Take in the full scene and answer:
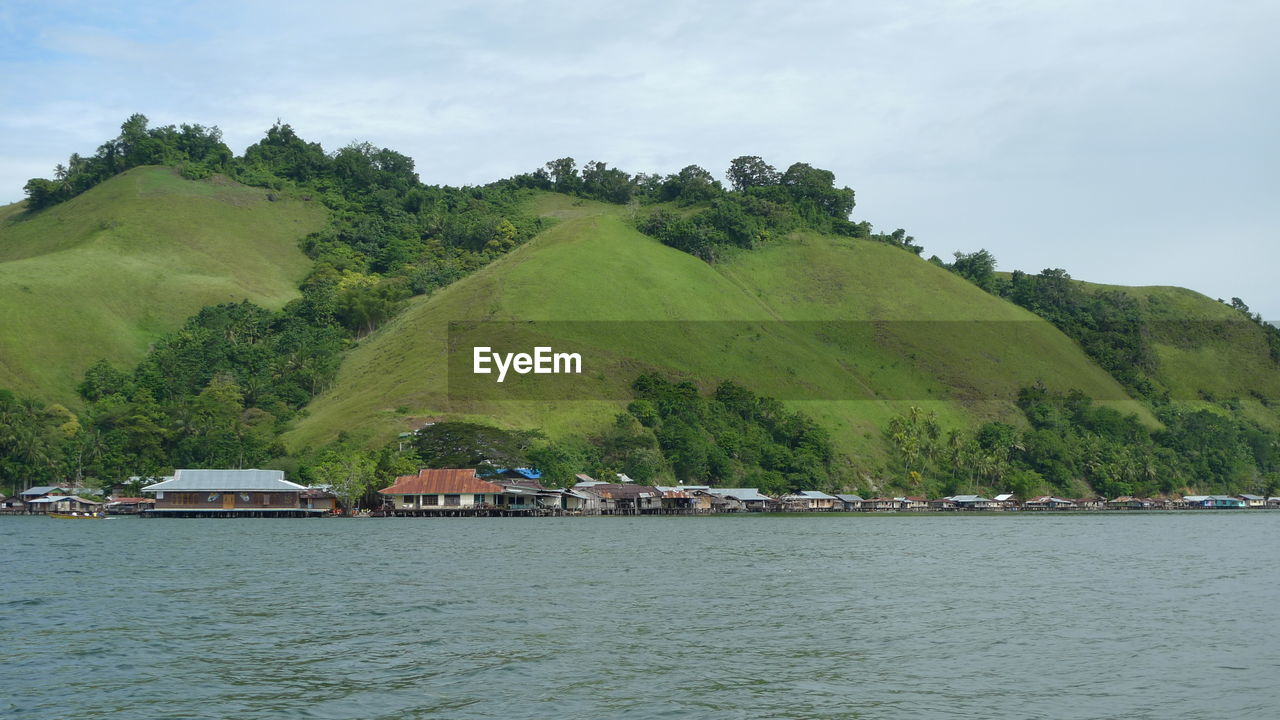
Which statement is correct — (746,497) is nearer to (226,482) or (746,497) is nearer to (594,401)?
(594,401)

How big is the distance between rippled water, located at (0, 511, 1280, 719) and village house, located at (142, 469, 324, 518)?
189 feet

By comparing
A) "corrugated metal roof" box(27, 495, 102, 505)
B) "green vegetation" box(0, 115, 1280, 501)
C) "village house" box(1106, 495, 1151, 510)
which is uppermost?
"green vegetation" box(0, 115, 1280, 501)

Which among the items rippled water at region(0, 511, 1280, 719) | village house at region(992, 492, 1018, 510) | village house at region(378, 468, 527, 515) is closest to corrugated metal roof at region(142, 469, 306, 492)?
village house at region(378, 468, 527, 515)

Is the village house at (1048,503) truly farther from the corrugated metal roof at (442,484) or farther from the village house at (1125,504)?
the corrugated metal roof at (442,484)

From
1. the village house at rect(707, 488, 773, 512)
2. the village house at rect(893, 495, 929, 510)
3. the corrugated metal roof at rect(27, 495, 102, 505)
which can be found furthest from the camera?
the village house at rect(893, 495, 929, 510)

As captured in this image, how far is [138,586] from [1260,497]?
620 feet

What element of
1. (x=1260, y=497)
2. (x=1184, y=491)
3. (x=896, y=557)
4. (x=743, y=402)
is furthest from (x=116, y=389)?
(x=1260, y=497)

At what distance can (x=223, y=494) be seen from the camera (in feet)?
412

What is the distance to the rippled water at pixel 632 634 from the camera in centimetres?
2522

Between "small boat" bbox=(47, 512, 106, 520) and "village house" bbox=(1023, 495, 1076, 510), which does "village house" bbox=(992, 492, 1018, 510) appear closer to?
"village house" bbox=(1023, 495, 1076, 510)

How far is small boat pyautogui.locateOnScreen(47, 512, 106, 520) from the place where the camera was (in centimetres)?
11519

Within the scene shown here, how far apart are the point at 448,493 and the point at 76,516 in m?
38.3

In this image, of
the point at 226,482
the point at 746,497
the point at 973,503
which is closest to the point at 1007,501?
the point at 973,503

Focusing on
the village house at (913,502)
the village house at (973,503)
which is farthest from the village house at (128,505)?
the village house at (973,503)
